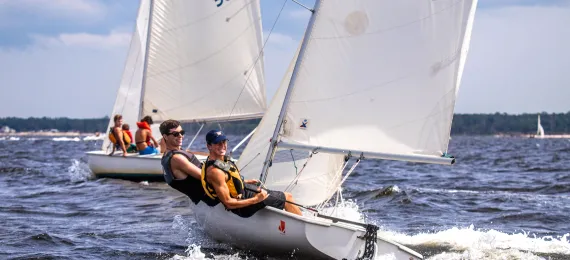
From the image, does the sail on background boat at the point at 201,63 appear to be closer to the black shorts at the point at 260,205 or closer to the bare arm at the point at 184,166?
the bare arm at the point at 184,166

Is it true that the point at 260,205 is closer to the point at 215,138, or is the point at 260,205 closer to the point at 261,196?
the point at 261,196

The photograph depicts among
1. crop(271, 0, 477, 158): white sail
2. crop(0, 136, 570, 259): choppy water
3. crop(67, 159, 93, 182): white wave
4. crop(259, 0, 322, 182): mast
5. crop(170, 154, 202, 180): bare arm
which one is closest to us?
crop(170, 154, 202, 180): bare arm

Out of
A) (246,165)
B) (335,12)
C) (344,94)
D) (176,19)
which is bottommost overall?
(246,165)

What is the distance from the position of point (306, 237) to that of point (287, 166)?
2059mm

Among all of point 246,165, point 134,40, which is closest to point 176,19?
point 134,40

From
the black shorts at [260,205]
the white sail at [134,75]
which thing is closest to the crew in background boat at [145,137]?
the white sail at [134,75]

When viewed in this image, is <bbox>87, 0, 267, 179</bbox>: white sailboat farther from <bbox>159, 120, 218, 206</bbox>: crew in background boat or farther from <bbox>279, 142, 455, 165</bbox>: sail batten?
<bbox>159, 120, 218, 206</bbox>: crew in background boat

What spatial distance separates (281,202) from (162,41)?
13029 mm

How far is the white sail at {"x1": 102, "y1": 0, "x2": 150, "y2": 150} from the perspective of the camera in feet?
79.2

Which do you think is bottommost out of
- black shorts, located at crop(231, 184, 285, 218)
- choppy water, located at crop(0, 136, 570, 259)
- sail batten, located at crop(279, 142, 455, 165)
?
choppy water, located at crop(0, 136, 570, 259)

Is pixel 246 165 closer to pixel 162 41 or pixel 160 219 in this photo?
pixel 160 219

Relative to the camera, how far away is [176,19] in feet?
69.3

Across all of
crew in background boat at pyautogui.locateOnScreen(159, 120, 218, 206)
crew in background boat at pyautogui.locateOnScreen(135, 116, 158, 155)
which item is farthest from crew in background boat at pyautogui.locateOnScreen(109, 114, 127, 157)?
crew in background boat at pyautogui.locateOnScreen(159, 120, 218, 206)

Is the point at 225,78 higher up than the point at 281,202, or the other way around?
the point at 225,78
